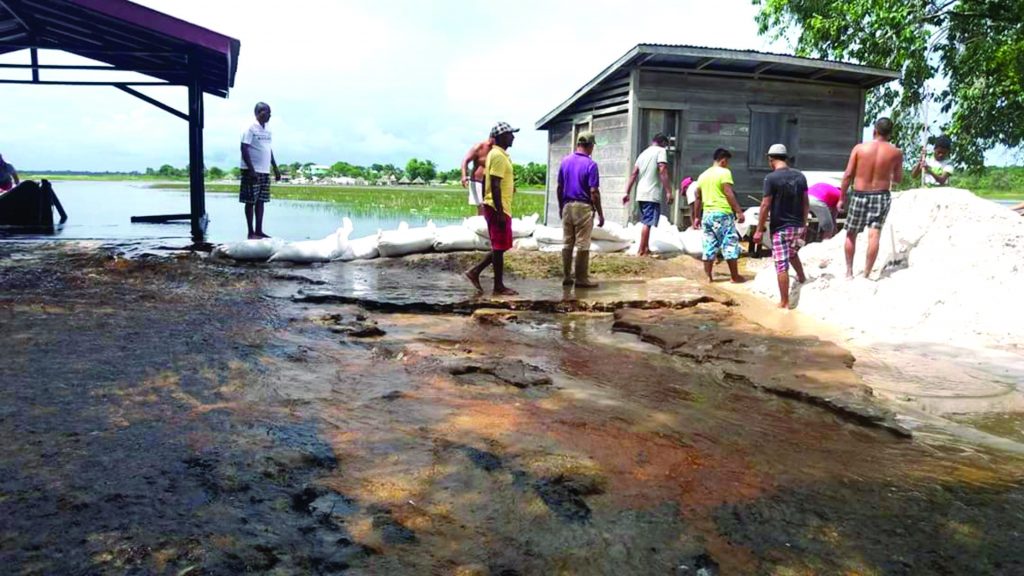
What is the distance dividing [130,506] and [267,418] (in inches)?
35.0

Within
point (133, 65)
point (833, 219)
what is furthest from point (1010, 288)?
point (133, 65)

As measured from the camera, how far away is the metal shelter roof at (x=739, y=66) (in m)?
10.9

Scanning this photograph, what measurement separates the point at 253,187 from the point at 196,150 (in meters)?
2.44

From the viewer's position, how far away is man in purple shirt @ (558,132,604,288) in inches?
272

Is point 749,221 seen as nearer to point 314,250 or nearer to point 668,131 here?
point 668,131

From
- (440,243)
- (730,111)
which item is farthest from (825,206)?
(440,243)

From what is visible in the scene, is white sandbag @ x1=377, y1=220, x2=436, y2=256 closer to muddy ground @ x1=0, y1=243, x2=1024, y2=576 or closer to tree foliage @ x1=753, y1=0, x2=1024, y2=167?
muddy ground @ x1=0, y1=243, x2=1024, y2=576

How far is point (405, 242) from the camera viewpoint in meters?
8.95

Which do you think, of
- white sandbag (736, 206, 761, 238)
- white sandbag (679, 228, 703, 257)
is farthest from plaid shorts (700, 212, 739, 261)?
white sandbag (736, 206, 761, 238)

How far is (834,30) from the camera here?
16.0m

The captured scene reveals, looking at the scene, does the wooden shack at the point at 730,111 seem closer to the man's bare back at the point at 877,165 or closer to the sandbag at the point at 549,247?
the sandbag at the point at 549,247

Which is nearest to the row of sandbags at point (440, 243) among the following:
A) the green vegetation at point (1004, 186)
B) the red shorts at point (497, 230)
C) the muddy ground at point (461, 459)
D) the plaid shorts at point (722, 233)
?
the plaid shorts at point (722, 233)

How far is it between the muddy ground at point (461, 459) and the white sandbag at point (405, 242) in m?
3.93

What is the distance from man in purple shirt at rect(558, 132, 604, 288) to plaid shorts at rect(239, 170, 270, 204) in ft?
13.5
